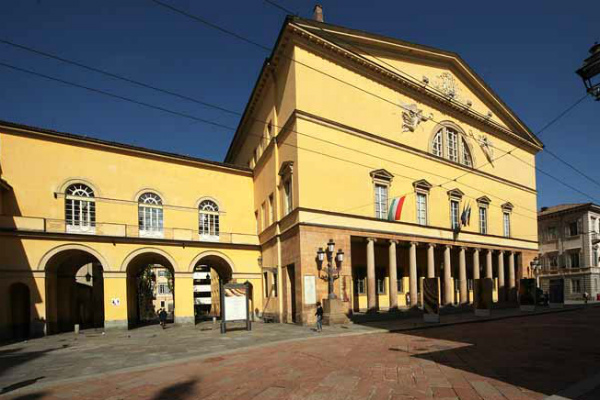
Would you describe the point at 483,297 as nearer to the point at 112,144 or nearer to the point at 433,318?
the point at 433,318

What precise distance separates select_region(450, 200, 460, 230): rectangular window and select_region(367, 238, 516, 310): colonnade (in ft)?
A: 5.93

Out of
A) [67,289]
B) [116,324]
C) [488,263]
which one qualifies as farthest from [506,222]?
[67,289]

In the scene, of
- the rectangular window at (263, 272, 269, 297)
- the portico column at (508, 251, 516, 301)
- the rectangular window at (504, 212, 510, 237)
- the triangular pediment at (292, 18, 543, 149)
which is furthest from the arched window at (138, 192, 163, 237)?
the portico column at (508, 251, 516, 301)

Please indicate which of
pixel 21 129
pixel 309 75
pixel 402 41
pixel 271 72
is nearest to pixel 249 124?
pixel 271 72

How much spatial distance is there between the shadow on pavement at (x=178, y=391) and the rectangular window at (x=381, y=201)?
18.5 metres

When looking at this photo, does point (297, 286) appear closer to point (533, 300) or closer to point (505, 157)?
point (533, 300)

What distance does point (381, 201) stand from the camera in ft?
86.1

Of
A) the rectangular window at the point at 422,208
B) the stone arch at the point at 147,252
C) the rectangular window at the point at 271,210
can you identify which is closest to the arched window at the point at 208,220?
the stone arch at the point at 147,252

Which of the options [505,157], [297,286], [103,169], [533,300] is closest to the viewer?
[297,286]

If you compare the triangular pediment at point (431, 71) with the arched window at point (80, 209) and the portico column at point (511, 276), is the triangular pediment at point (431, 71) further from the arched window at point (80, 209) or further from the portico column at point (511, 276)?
the arched window at point (80, 209)

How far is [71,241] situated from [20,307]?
5128 mm

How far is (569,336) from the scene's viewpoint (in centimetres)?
1548

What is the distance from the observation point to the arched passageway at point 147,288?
2689 cm

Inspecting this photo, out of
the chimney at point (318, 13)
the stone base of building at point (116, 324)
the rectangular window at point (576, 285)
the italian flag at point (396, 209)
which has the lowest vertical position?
the rectangular window at point (576, 285)
